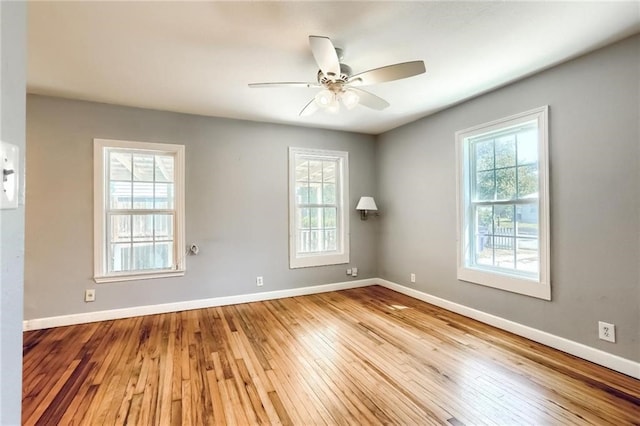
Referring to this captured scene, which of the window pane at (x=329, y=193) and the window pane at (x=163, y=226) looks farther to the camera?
the window pane at (x=329, y=193)

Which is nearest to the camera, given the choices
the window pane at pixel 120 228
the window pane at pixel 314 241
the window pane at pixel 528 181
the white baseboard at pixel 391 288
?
the white baseboard at pixel 391 288

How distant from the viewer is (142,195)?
11.8 feet

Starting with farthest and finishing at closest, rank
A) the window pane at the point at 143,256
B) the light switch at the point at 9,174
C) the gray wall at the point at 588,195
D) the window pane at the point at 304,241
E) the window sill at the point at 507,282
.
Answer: the window pane at the point at 304,241 < the window pane at the point at 143,256 < the window sill at the point at 507,282 < the gray wall at the point at 588,195 < the light switch at the point at 9,174

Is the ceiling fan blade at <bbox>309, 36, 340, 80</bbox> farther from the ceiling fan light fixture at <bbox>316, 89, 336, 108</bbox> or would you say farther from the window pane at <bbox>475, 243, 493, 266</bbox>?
the window pane at <bbox>475, 243, 493, 266</bbox>

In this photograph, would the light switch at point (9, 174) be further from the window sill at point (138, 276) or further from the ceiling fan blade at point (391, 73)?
the window sill at point (138, 276)

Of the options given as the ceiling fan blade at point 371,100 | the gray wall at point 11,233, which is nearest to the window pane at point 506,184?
the ceiling fan blade at point 371,100

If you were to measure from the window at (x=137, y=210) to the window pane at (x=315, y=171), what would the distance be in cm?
182

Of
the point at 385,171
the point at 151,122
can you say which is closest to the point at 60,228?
the point at 151,122

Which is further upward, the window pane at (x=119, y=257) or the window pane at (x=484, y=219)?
the window pane at (x=484, y=219)

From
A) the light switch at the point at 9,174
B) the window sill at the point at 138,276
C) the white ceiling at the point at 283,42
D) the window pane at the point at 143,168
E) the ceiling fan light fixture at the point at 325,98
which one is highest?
the white ceiling at the point at 283,42

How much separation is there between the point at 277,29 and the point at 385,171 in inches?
121

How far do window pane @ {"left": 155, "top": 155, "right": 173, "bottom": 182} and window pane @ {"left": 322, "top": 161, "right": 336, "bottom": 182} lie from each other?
7.11 feet

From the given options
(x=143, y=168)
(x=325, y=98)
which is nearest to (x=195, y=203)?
(x=143, y=168)

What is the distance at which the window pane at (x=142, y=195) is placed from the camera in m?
3.55
